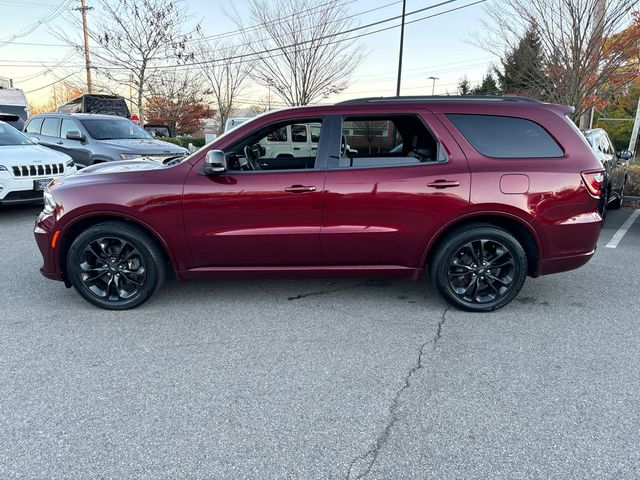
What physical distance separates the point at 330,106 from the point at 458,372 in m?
2.34

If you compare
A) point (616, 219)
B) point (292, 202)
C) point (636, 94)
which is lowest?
point (616, 219)

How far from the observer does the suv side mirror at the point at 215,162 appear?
3547 millimetres

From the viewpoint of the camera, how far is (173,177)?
12.3ft

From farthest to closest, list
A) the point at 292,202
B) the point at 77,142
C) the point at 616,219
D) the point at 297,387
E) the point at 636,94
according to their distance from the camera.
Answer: the point at 636,94
the point at 77,142
the point at 616,219
the point at 292,202
the point at 297,387

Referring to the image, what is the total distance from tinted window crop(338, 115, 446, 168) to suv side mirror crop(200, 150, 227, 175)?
3.09ft

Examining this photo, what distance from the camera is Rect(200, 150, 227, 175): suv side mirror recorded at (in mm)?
3547

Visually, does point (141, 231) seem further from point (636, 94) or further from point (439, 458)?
point (636, 94)

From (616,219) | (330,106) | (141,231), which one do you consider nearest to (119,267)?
(141,231)

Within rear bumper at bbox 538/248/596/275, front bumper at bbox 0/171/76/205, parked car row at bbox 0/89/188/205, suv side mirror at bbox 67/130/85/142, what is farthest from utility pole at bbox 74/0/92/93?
rear bumper at bbox 538/248/596/275

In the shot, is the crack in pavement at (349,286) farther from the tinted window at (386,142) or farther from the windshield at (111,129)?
the windshield at (111,129)

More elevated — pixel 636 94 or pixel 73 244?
pixel 636 94

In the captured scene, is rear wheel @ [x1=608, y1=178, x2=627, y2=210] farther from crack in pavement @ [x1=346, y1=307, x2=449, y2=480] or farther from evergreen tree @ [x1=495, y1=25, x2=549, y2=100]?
crack in pavement @ [x1=346, y1=307, x2=449, y2=480]

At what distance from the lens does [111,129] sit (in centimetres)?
→ 1000

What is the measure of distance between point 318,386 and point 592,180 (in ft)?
9.25
